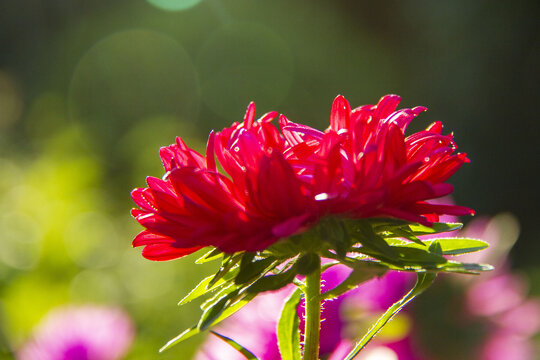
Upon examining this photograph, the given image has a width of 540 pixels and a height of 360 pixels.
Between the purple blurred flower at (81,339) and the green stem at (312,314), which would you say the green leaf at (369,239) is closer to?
the green stem at (312,314)

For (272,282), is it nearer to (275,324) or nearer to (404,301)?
(404,301)

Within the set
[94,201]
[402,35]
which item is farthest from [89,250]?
[402,35]

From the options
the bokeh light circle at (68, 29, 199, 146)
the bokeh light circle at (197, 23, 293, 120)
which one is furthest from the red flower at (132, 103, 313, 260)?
the bokeh light circle at (197, 23, 293, 120)

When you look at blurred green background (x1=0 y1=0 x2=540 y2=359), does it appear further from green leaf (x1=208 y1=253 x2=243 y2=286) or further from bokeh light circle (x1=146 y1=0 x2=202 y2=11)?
green leaf (x1=208 y1=253 x2=243 y2=286)

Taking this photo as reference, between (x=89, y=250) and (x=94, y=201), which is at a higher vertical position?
(x=94, y=201)

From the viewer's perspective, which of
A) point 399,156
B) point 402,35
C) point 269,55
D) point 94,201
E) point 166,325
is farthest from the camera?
point 269,55

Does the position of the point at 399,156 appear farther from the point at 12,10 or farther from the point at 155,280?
the point at 12,10

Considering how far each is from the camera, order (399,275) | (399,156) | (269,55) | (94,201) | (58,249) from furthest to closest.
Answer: (269,55), (94,201), (58,249), (399,275), (399,156)

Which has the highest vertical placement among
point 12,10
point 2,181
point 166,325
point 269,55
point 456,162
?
point 12,10

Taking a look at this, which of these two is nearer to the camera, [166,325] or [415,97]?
[166,325]
